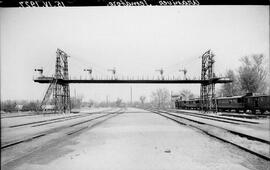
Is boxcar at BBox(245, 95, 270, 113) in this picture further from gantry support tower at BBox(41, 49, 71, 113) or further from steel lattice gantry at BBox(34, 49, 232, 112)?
gantry support tower at BBox(41, 49, 71, 113)

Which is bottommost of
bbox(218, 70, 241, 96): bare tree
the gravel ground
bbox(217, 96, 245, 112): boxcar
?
the gravel ground

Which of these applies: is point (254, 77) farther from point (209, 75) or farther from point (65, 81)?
point (65, 81)

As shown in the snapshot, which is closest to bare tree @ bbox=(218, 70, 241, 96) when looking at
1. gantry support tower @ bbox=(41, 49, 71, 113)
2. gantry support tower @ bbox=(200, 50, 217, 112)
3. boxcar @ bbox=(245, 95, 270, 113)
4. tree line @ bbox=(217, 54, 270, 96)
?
tree line @ bbox=(217, 54, 270, 96)

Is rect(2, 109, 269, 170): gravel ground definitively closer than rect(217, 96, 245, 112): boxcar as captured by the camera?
Yes

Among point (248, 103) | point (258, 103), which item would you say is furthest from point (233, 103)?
point (258, 103)

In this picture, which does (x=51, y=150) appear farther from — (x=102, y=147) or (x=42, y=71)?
(x=42, y=71)

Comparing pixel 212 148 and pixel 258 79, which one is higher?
pixel 258 79

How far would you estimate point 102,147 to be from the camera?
7246 millimetres

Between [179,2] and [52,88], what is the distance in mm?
29940

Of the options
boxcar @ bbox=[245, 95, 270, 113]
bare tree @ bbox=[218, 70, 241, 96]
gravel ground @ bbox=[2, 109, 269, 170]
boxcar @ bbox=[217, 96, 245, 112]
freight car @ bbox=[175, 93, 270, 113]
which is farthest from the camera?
bare tree @ bbox=[218, 70, 241, 96]

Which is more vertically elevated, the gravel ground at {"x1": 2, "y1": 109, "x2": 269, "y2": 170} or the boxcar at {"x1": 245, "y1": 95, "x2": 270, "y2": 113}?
the boxcar at {"x1": 245, "y1": 95, "x2": 270, "y2": 113}

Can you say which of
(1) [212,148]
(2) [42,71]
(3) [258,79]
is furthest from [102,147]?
(3) [258,79]

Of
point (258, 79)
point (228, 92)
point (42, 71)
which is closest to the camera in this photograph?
point (42, 71)

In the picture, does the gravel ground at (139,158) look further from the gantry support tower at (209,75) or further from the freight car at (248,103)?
the gantry support tower at (209,75)
